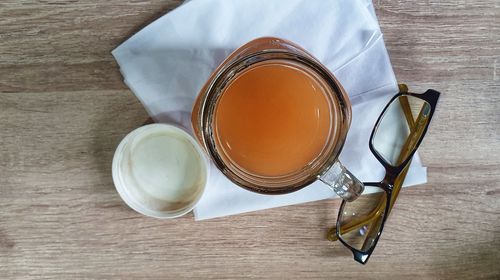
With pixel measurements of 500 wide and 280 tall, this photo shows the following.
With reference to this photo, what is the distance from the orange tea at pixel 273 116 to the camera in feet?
1.73

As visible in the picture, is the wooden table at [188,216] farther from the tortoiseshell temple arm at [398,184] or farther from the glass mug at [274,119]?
the glass mug at [274,119]

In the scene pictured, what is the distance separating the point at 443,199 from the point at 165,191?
309 mm

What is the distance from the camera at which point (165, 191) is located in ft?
2.13

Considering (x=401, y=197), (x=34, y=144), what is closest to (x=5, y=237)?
(x=34, y=144)

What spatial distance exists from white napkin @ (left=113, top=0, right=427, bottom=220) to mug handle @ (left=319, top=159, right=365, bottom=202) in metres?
0.10

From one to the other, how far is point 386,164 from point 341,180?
0.32ft

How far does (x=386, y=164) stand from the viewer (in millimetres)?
636

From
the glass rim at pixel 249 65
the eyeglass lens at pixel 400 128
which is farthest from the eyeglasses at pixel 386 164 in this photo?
the glass rim at pixel 249 65

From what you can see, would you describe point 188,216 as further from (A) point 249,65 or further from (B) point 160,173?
(A) point 249,65

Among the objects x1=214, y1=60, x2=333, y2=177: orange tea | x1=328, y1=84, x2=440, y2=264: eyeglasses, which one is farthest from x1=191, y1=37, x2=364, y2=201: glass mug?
x1=328, y1=84, x2=440, y2=264: eyeglasses

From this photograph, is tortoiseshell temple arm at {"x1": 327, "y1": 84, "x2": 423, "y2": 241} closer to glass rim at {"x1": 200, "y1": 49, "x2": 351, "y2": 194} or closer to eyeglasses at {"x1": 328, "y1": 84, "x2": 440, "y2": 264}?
eyeglasses at {"x1": 328, "y1": 84, "x2": 440, "y2": 264}

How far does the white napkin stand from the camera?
623mm

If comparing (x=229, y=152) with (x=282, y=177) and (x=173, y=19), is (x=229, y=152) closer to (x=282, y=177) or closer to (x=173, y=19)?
(x=282, y=177)

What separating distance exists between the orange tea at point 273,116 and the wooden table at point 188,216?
0.14 metres
